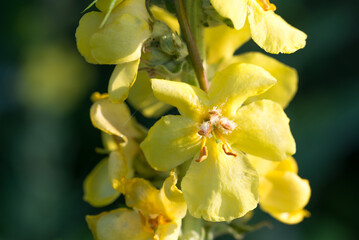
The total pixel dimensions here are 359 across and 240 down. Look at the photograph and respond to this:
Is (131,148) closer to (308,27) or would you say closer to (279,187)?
(279,187)

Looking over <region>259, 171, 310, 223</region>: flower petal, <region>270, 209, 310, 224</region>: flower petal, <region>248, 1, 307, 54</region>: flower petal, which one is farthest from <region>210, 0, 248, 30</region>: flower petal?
<region>270, 209, 310, 224</region>: flower petal

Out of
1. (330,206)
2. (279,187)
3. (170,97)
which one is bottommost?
(330,206)

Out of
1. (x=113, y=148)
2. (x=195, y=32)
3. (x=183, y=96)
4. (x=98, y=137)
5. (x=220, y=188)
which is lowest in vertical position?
(x=98, y=137)

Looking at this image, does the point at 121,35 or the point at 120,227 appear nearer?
the point at 121,35

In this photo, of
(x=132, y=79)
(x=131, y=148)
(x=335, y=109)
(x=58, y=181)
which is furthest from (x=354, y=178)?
(x=132, y=79)

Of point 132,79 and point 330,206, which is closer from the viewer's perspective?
point 132,79

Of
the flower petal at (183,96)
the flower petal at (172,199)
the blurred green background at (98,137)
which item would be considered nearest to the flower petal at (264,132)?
the flower petal at (183,96)

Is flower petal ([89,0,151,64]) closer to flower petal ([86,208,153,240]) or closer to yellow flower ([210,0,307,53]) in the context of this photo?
yellow flower ([210,0,307,53])

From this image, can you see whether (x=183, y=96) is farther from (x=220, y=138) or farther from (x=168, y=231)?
(x=168, y=231)

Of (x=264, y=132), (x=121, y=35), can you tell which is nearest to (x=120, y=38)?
(x=121, y=35)
